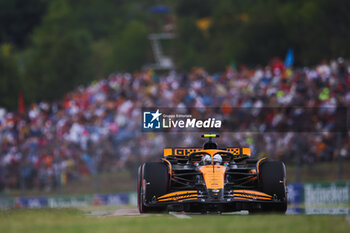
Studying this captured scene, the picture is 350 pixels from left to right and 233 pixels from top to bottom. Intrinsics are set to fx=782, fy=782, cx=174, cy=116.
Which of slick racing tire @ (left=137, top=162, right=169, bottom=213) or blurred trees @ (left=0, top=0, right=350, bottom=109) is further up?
blurred trees @ (left=0, top=0, right=350, bottom=109)

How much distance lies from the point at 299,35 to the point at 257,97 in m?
43.7

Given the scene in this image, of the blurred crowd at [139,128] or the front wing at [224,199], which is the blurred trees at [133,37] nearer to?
the blurred crowd at [139,128]

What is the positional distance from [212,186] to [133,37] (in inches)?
3226

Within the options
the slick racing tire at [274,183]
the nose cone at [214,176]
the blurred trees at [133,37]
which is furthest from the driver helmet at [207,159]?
the blurred trees at [133,37]

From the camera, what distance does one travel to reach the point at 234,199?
1102 cm

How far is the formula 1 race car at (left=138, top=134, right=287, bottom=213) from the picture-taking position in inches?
439

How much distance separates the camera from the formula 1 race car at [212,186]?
36.6 feet

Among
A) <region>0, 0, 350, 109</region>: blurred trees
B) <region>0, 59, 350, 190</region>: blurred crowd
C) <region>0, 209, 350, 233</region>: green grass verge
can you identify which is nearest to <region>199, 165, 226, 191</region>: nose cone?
<region>0, 209, 350, 233</region>: green grass verge

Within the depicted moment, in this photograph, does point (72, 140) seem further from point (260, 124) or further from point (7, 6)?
point (7, 6)

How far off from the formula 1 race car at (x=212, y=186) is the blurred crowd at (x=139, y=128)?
5.69m

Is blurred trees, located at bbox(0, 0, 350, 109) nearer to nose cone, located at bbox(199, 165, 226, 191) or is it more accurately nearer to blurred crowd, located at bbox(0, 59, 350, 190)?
blurred crowd, located at bbox(0, 59, 350, 190)

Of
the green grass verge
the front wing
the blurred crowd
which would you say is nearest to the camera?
the green grass verge

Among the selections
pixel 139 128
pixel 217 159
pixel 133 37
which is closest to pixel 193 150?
pixel 217 159

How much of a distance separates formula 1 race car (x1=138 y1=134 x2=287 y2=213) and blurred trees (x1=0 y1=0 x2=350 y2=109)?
130ft
